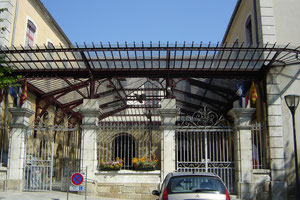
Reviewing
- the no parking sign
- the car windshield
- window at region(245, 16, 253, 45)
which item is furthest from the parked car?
window at region(245, 16, 253, 45)

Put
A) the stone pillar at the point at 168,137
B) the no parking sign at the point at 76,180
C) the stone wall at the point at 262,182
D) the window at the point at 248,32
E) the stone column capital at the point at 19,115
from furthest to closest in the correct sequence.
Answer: the window at the point at 248,32
the stone column capital at the point at 19,115
the stone pillar at the point at 168,137
the stone wall at the point at 262,182
the no parking sign at the point at 76,180

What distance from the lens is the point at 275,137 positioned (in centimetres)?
1223

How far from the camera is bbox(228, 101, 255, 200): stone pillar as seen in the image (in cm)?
1144

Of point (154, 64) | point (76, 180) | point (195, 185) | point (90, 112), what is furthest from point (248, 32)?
point (195, 185)

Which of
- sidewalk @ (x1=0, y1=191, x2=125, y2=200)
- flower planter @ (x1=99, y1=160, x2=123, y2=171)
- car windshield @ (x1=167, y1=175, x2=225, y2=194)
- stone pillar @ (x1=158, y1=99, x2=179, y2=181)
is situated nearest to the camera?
car windshield @ (x1=167, y1=175, x2=225, y2=194)

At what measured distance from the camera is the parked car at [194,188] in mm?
6188

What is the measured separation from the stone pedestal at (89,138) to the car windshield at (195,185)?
5.91 m

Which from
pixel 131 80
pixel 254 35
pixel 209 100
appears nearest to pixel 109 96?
pixel 131 80

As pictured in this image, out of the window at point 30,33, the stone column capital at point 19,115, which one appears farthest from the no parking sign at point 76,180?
the window at point 30,33

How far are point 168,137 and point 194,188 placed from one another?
5.56 meters

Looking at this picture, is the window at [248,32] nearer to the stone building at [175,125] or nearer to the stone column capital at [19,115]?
the stone building at [175,125]

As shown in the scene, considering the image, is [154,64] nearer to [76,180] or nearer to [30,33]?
[76,180]

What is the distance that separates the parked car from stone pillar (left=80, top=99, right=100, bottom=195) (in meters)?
5.76

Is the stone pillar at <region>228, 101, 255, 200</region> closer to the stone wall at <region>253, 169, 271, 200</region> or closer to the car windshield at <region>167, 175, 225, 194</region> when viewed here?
the stone wall at <region>253, 169, 271, 200</region>
